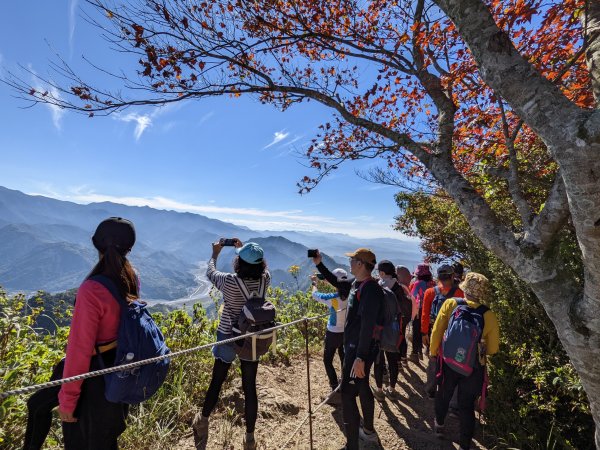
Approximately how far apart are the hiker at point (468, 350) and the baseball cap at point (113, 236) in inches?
143

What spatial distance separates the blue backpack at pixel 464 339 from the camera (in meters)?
3.55

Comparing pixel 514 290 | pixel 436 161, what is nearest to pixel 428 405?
pixel 514 290

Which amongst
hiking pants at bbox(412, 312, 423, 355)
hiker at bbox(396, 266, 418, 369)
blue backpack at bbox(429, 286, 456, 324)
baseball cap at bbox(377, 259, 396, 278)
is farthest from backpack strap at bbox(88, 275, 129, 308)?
hiking pants at bbox(412, 312, 423, 355)

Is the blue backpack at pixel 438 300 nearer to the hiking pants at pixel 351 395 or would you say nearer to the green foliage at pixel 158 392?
the hiking pants at pixel 351 395

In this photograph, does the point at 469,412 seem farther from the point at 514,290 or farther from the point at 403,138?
the point at 403,138

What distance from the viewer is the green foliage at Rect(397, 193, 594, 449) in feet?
11.3

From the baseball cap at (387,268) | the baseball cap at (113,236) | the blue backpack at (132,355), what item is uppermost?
A: the baseball cap at (113,236)

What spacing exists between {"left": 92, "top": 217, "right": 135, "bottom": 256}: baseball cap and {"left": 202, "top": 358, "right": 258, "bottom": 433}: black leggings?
1848mm

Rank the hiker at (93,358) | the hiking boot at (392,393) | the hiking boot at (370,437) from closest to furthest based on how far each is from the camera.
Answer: the hiker at (93,358) < the hiking boot at (370,437) < the hiking boot at (392,393)

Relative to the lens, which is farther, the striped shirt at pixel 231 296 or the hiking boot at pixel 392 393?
the hiking boot at pixel 392 393

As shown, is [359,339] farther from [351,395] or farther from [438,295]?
[438,295]

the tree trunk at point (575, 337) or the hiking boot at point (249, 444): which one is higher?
the tree trunk at point (575, 337)

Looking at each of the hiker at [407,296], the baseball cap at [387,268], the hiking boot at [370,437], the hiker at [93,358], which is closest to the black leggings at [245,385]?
the hiker at [93,358]

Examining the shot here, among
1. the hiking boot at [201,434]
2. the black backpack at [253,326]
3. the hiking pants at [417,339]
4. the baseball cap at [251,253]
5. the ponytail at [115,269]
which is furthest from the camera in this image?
the hiking pants at [417,339]
